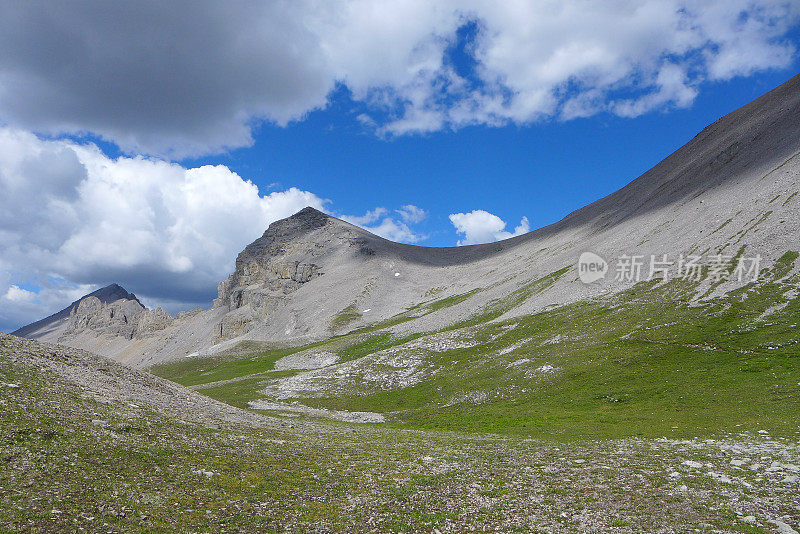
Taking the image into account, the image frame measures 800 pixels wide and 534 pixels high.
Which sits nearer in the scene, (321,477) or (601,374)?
(321,477)

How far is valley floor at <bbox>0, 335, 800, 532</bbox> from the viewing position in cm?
1622

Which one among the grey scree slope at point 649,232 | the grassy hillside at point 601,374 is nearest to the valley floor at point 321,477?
the grassy hillside at point 601,374

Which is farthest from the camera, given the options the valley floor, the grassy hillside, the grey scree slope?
the grey scree slope

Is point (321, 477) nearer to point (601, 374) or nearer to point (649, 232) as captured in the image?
point (601, 374)

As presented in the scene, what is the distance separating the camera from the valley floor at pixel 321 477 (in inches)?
639

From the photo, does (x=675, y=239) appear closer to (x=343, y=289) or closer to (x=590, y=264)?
(x=590, y=264)

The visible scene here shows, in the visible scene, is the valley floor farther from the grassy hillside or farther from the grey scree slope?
the grey scree slope

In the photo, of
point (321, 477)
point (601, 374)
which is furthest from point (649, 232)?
point (321, 477)

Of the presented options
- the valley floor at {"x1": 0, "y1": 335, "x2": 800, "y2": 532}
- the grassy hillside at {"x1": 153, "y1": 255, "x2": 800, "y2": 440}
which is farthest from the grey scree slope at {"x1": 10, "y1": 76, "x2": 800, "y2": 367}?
the valley floor at {"x1": 0, "y1": 335, "x2": 800, "y2": 532}

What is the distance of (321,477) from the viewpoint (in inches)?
874

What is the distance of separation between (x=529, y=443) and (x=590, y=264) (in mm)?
80346

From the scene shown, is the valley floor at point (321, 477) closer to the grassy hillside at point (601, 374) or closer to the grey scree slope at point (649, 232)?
the grassy hillside at point (601, 374)

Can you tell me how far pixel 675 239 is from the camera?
91.7 meters

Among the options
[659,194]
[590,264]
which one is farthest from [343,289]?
[659,194]
